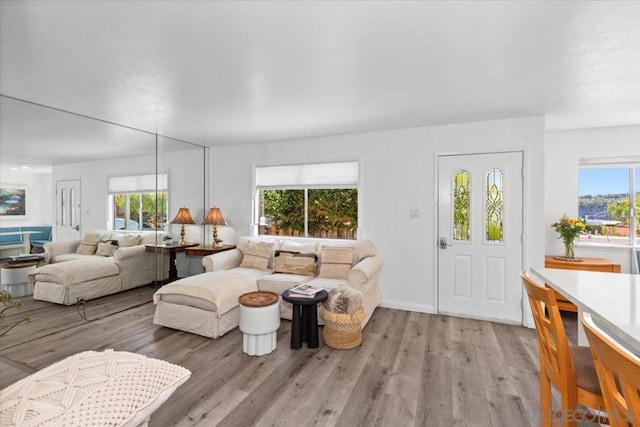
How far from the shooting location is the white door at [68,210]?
121 inches

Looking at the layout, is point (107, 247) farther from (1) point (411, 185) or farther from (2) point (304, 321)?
(1) point (411, 185)

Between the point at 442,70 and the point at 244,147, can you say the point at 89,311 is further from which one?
the point at 442,70

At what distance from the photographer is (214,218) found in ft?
15.8

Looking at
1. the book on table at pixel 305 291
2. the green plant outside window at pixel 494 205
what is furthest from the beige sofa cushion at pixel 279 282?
the green plant outside window at pixel 494 205

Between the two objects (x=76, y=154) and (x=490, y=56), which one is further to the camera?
(x=76, y=154)

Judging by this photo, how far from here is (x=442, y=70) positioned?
2314 mm

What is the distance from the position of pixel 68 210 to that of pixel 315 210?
2946mm

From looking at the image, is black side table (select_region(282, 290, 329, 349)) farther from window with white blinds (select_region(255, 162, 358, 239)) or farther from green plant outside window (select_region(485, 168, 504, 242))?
green plant outside window (select_region(485, 168, 504, 242))

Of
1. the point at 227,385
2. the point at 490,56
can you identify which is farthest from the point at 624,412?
the point at 227,385

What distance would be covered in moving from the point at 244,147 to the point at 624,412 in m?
4.89

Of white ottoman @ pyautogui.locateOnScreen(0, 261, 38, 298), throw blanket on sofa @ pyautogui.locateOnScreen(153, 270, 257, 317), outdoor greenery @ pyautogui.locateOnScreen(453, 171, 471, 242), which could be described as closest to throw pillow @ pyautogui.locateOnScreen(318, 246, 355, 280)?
throw blanket on sofa @ pyautogui.locateOnScreen(153, 270, 257, 317)

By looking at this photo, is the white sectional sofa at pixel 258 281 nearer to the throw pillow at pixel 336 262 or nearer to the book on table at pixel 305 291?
the throw pillow at pixel 336 262

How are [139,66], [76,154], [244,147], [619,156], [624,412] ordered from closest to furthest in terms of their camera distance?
1. [624,412]
2. [139,66]
3. [76,154]
4. [619,156]
5. [244,147]

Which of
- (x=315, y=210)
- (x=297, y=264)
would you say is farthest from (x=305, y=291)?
(x=315, y=210)
